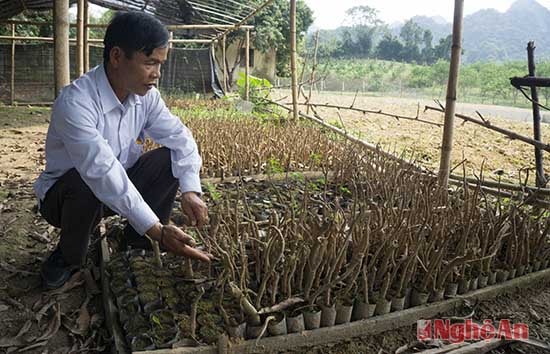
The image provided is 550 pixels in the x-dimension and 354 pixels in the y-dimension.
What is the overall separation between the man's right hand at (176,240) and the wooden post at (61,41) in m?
2.47

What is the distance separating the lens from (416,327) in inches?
78.4

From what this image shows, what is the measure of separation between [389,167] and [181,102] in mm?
7025

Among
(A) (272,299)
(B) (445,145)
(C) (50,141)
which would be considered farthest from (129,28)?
(B) (445,145)

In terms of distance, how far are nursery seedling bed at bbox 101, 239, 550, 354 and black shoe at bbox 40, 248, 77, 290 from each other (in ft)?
0.58

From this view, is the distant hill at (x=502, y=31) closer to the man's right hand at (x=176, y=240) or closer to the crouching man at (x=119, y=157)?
the crouching man at (x=119, y=157)

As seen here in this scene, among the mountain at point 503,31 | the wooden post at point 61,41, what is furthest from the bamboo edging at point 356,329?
the mountain at point 503,31

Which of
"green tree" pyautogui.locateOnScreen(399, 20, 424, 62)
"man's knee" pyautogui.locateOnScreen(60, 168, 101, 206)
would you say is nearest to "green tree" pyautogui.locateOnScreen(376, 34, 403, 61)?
"green tree" pyautogui.locateOnScreen(399, 20, 424, 62)

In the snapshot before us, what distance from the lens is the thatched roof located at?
32.9ft

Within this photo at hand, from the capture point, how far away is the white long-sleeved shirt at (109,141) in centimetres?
188

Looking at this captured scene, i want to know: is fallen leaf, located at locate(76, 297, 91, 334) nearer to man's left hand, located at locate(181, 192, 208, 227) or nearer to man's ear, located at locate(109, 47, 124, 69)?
man's left hand, located at locate(181, 192, 208, 227)

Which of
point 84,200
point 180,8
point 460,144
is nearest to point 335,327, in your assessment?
point 84,200

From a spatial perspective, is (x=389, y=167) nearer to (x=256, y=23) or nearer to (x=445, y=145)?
(x=445, y=145)

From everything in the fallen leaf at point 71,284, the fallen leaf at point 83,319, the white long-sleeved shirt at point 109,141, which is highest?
the white long-sleeved shirt at point 109,141

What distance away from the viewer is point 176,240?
177 cm
